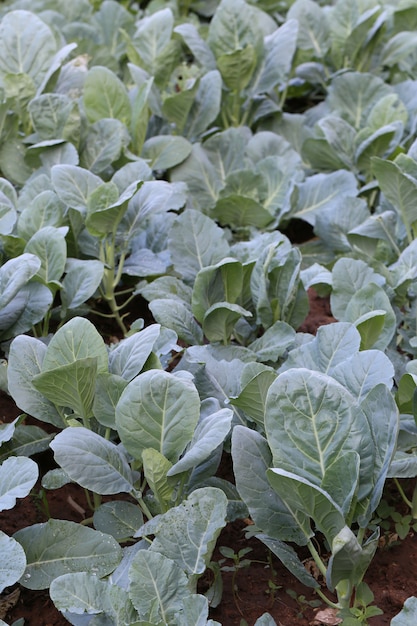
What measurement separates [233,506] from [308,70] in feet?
8.76

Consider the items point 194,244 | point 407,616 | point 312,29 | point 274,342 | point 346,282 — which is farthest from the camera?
point 312,29

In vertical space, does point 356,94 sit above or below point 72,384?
below

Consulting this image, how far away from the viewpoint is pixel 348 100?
3715mm

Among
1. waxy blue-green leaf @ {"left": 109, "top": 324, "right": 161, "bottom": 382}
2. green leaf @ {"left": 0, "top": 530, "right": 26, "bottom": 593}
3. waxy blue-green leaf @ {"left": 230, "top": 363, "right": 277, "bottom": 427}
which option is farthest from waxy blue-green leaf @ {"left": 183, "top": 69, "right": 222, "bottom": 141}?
green leaf @ {"left": 0, "top": 530, "right": 26, "bottom": 593}

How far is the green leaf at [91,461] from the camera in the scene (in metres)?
1.87

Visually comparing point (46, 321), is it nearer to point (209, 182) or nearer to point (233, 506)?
point (233, 506)

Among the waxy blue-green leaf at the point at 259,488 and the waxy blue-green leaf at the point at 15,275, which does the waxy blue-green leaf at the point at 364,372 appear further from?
the waxy blue-green leaf at the point at 15,275

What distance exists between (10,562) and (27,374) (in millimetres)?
504

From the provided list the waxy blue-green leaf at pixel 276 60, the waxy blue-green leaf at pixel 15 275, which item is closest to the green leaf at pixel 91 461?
the waxy blue-green leaf at pixel 15 275

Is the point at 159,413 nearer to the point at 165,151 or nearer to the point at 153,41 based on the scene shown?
the point at 165,151

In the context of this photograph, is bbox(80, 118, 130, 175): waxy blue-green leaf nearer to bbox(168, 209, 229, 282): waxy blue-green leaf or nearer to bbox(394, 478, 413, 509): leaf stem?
bbox(168, 209, 229, 282): waxy blue-green leaf

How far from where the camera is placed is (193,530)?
1.78m

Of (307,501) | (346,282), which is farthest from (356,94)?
(307,501)

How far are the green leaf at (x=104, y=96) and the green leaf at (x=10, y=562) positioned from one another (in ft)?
6.44
